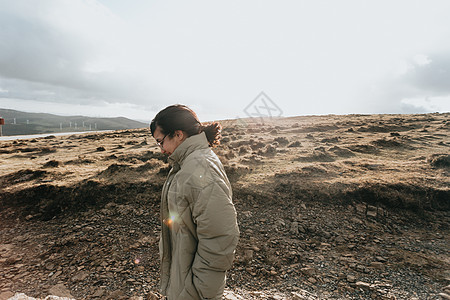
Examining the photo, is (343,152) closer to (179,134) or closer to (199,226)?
(179,134)

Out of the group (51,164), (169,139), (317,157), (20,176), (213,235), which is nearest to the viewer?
(213,235)

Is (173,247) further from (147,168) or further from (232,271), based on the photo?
(147,168)

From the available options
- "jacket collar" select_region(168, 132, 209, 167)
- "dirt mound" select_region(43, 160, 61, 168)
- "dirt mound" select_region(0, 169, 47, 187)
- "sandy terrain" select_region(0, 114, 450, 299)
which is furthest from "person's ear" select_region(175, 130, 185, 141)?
"dirt mound" select_region(43, 160, 61, 168)

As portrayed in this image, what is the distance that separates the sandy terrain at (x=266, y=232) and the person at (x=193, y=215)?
3.00m

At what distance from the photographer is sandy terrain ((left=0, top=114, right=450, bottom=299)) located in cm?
508

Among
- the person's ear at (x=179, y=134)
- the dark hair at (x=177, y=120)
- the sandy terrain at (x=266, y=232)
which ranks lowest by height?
the sandy terrain at (x=266, y=232)

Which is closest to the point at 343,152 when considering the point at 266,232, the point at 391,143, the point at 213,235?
the point at 391,143

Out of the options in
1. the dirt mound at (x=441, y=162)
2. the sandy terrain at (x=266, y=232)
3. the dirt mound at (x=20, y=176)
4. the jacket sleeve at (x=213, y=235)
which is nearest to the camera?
the jacket sleeve at (x=213, y=235)

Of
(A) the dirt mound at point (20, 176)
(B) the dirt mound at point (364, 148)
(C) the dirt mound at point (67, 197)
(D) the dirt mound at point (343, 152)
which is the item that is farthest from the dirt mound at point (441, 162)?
(A) the dirt mound at point (20, 176)

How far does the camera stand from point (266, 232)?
7.15 metres

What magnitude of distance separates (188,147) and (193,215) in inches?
27.9

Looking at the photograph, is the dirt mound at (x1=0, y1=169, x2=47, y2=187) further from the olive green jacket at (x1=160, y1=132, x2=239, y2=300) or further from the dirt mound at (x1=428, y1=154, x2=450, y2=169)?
the dirt mound at (x1=428, y1=154, x2=450, y2=169)

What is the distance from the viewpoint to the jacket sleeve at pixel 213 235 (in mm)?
1979

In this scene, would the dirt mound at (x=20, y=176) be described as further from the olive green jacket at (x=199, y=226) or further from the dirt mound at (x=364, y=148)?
the dirt mound at (x=364, y=148)
